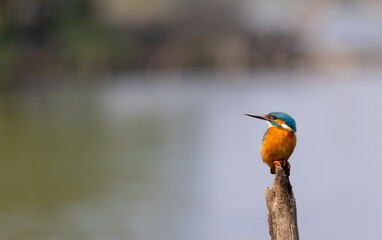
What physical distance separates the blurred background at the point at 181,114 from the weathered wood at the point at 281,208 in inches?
256

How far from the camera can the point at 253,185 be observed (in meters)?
14.0

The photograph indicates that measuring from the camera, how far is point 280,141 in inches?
169

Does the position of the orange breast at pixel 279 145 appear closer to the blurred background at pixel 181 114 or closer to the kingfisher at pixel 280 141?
the kingfisher at pixel 280 141

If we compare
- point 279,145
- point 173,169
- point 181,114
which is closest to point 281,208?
point 279,145

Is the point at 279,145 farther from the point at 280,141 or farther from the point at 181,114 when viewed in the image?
the point at 181,114

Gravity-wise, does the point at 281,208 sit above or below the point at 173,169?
below

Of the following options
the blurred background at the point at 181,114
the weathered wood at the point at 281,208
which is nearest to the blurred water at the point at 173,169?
the blurred background at the point at 181,114

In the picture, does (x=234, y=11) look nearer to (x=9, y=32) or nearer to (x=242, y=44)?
(x=242, y=44)

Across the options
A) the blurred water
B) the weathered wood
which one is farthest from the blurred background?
the weathered wood

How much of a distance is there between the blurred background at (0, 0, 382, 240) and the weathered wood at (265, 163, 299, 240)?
6.51m

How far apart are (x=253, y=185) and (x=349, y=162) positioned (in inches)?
134

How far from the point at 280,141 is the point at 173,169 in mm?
11179

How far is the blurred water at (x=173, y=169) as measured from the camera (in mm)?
11492

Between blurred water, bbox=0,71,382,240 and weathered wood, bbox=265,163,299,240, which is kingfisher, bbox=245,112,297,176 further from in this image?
blurred water, bbox=0,71,382,240
